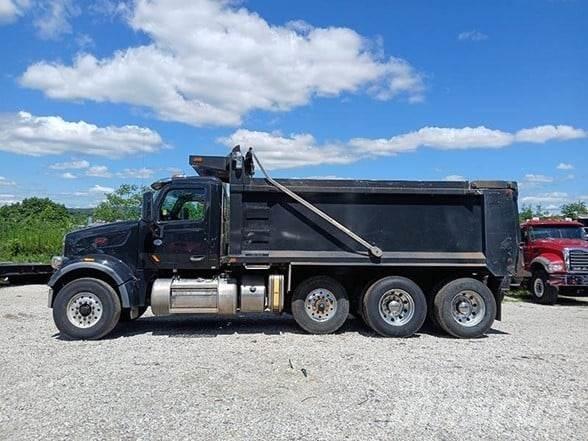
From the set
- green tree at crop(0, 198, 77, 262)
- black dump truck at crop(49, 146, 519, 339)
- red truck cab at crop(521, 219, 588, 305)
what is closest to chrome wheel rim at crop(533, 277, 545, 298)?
red truck cab at crop(521, 219, 588, 305)

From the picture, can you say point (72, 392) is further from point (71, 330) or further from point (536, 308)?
point (536, 308)

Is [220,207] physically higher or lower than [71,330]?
higher

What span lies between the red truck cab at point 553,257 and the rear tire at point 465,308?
5.34 meters

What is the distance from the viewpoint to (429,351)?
26.2ft

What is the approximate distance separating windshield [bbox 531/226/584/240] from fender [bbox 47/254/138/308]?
12359mm

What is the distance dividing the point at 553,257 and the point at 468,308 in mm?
7091

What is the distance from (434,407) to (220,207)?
17.0 feet

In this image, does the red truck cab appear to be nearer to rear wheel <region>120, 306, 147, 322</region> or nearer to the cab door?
the cab door

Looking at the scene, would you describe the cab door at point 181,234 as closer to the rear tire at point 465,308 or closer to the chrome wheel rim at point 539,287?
the rear tire at point 465,308

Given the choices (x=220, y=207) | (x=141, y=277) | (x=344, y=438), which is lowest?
(x=344, y=438)

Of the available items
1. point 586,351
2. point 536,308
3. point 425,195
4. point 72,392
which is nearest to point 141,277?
point 72,392

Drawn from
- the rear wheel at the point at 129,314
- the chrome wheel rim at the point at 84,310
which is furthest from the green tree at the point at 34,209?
the chrome wheel rim at the point at 84,310

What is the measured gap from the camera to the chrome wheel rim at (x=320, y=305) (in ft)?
29.8

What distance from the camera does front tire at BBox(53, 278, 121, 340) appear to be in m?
8.54
